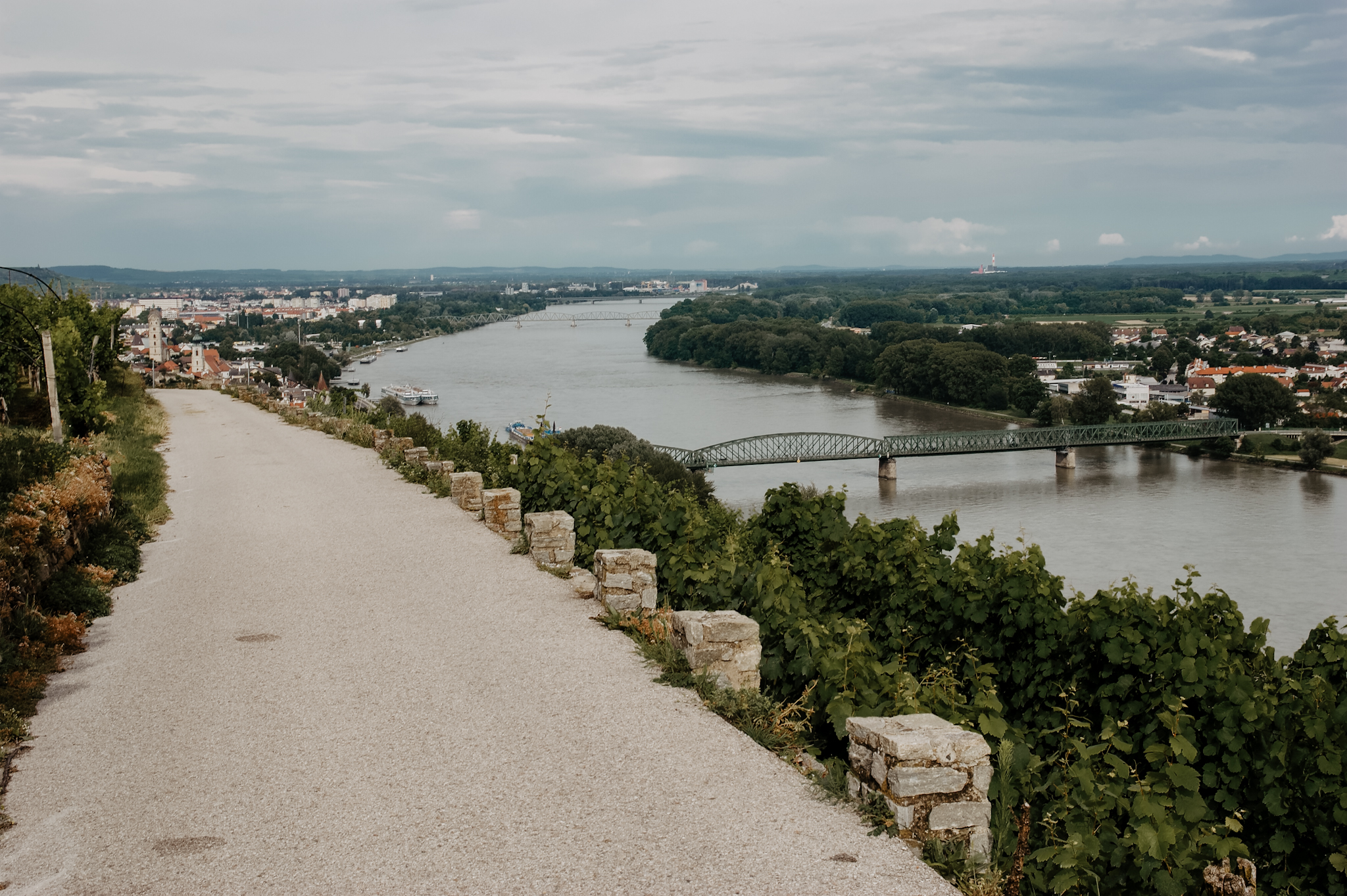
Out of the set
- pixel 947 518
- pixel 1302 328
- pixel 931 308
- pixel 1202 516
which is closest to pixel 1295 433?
pixel 1202 516

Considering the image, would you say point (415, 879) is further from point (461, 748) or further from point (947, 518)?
point (947, 518)

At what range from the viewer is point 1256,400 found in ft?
190

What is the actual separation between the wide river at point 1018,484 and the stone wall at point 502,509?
1181mm

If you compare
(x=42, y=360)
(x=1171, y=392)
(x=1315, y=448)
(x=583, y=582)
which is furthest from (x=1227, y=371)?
(x=583, y=582)

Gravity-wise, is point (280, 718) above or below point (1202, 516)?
above

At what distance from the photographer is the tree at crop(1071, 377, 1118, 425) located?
6094 centimetres

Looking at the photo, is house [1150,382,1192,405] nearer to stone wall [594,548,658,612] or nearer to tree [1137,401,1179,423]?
tree [1137,401,1179,423]

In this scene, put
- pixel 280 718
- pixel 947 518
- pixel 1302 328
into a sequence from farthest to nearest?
pixel 1302 328 < pixel 947 518 < pixel 280 718

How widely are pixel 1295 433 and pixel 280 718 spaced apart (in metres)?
61.7

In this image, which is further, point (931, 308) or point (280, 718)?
point (931, 308)

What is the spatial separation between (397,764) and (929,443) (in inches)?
1934

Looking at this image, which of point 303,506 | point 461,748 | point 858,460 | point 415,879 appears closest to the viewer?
point 415,879

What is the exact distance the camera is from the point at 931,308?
162 m

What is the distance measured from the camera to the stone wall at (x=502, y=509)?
9578 mm
